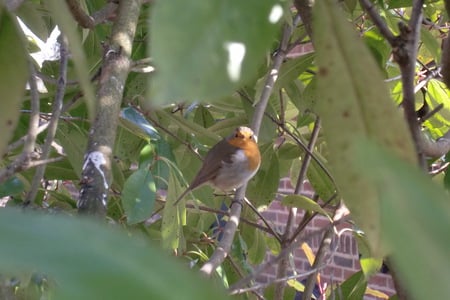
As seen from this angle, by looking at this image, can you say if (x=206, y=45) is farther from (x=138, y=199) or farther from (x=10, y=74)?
(x=138, y=199)

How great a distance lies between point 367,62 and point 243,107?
2.93 feet

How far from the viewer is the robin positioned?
139 cm

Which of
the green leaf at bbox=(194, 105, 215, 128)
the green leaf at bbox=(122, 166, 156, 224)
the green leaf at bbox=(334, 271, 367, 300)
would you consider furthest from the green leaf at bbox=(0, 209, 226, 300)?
the green leaf at bbox=(194, 105, 215, 128)

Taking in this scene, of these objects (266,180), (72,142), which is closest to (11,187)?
(72,142)

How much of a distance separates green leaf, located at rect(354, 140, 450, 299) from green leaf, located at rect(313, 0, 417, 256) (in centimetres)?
11

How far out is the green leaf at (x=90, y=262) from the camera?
0.37 feet

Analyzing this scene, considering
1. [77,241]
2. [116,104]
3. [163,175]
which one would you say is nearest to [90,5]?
[163,175]

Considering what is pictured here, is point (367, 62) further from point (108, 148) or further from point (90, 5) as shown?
point (90, 5)

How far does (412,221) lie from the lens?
0.38 feet

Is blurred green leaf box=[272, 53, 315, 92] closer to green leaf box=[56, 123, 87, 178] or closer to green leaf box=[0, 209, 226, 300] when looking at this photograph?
green leaf box=[56, 123, 87, 178]

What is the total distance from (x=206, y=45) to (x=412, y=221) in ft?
0.23

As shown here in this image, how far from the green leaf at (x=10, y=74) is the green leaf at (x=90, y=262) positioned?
171 mm

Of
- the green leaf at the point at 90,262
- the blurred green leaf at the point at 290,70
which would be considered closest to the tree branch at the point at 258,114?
the blurred green leaf at the point at 290,70

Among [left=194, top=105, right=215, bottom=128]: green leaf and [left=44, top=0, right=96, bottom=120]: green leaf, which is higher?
[left=44, top=0, right=96, bottom=120]: green leaf
